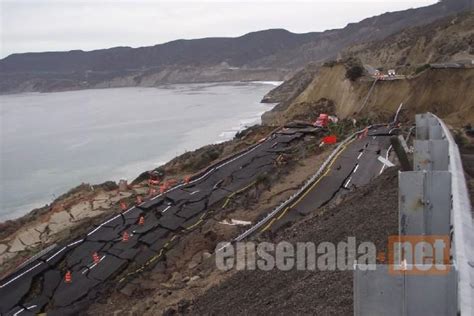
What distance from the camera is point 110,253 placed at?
15.8m

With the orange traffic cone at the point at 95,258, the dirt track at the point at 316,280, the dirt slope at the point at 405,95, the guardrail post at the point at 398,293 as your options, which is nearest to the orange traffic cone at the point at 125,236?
the orange traffic cone at the point at 95,258

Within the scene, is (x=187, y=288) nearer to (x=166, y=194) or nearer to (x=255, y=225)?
(x=255, y=225)

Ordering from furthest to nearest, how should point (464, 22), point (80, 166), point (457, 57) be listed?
point (464, 22) < point (80, 166) < point (457, 57)

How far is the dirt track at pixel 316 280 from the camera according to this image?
22.6 feet

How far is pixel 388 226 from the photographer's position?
8516mm

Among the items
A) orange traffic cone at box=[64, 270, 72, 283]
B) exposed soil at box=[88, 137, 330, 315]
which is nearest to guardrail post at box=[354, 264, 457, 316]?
exposed soil at box=[88, 137, 330, 315]

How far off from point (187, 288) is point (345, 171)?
8.79 metres

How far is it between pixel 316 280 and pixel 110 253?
966cm

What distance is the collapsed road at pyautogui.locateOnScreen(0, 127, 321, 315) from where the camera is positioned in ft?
45.8

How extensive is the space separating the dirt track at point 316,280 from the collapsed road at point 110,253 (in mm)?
4773

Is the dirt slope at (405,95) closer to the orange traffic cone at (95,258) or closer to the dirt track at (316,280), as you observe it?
the dirt track at (316,280)

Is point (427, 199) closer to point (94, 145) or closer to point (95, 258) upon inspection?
point (95, 258)

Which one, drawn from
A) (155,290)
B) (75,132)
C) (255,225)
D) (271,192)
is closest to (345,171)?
(271,192)

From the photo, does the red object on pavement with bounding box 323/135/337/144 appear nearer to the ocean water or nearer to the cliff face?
the ocean water
